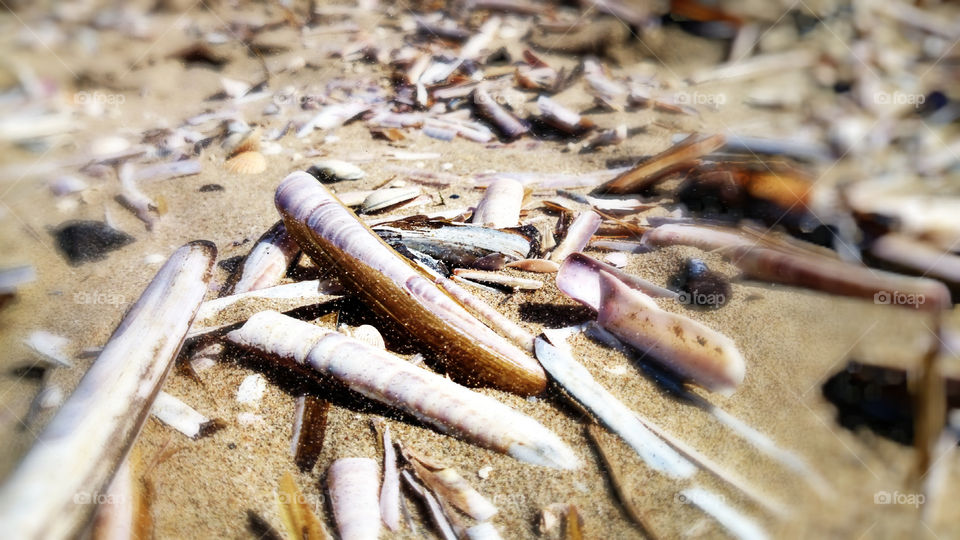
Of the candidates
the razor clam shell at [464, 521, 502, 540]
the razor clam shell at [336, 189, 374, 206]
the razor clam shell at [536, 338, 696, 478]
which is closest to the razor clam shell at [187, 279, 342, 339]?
the razor clam shell at [336, 189, 374, 206]

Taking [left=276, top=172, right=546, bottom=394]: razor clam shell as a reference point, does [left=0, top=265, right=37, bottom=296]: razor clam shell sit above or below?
below

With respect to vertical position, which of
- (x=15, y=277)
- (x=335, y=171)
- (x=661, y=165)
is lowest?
(x=15, y=277)

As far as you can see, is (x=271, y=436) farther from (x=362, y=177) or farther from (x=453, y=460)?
(x=362, y=177)

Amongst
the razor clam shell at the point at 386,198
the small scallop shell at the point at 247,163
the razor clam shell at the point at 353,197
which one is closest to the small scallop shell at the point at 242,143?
the small scallop shell at the point at 247,163

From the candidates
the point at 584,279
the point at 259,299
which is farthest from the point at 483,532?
the point at 259,299

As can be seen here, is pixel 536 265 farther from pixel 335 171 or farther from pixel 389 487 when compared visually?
pixel 335 171

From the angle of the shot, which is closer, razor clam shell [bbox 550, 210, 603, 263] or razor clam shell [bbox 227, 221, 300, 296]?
razor clam shell [bbox 227, 221, 300, 296]

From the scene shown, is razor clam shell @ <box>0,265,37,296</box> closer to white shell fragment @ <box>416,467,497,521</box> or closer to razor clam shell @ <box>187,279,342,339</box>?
razor clam shell @ <box>187,279,342,339</box>
